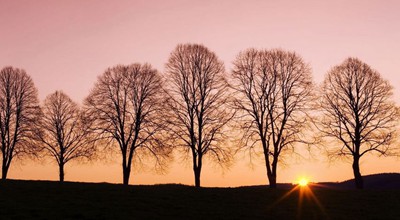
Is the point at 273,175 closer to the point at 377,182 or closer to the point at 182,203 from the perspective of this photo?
the point at 182,203

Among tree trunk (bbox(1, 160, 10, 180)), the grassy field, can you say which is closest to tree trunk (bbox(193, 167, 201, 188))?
the grassy field

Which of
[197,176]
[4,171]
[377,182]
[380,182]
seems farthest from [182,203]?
[377,182]

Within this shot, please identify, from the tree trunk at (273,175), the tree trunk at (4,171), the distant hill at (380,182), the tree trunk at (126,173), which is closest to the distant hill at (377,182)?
the distant hill at (380,182)

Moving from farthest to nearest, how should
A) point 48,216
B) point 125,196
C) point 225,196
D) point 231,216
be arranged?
point 225,196 < point 125,196 < point 231,216 < point 48,216

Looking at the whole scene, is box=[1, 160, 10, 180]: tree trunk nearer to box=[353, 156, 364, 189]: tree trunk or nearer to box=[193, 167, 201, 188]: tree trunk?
box=[193, 167, 201, 188]: tree trunk

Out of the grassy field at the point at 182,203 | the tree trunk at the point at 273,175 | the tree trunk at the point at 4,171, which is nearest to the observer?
the grassy field at the point at 182,203

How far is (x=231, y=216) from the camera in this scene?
1091 inches

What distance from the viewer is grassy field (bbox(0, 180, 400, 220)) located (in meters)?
26.1

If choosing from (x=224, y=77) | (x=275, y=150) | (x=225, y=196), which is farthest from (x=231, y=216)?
(x=224, y=77)

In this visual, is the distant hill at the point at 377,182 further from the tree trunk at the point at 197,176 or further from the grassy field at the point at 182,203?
the grassy field at the point at 182,203

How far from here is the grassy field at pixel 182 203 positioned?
85.5ft

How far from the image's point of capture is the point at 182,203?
30.9 m

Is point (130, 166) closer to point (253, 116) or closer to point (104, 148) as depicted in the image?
point (104, 148)

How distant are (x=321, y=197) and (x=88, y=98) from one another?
28680 mm
